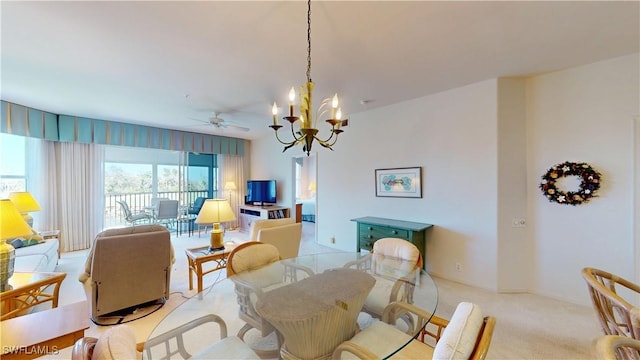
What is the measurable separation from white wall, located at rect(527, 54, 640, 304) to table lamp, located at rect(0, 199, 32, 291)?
507cm

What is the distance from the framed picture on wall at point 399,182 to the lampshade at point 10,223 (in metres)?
4.03

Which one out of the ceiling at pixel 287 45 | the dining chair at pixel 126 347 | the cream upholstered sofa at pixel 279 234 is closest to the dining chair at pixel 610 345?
the dining chair at pixel 126 347

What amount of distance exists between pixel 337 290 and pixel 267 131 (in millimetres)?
5166

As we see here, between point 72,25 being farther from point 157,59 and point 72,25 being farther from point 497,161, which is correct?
point 497,161

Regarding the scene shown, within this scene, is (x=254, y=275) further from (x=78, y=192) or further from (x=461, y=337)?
(x=78, y=192)

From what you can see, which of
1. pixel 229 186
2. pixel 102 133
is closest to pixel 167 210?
pixel 229 186

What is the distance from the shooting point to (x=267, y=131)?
633 centimetres

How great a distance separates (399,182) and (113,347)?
12.3 ft

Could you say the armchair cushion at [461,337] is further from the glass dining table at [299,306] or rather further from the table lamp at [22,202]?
the table lamp at [22,202]

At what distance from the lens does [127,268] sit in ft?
8.10

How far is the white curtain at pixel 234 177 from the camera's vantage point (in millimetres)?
7160

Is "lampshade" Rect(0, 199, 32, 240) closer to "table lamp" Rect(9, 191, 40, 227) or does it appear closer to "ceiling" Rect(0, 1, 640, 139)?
"ceiling" Rect(0, 1, 640, 139)

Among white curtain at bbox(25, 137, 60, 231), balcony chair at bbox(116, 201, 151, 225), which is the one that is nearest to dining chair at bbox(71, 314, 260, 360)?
white curtain at bbox(25, 137, 60, 231)

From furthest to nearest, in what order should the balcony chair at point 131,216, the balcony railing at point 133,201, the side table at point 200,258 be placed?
the balcony railing at point 133,201, the balcony chair at point 131,216, the side table at point 200,258
